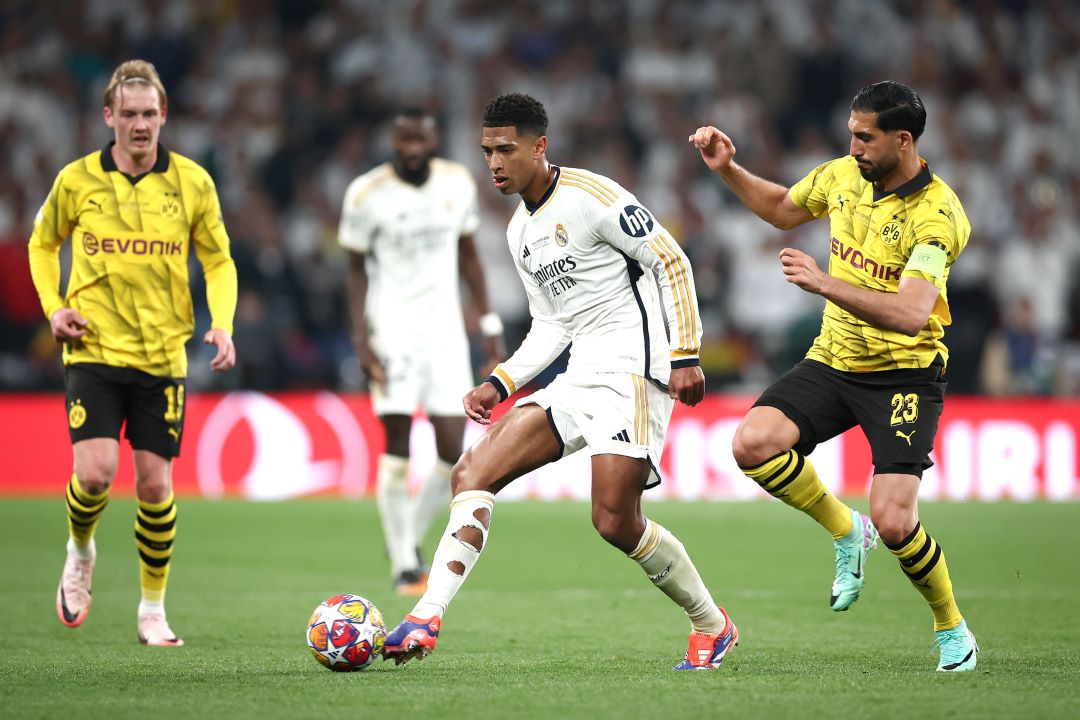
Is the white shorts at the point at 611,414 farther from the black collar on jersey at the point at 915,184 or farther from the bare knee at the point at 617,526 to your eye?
the black collar on jersey at the point at 915,184

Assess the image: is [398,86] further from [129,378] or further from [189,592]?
[129,378]

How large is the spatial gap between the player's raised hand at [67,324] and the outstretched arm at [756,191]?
2937mm

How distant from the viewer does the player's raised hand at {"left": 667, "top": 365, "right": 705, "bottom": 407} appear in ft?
20.1

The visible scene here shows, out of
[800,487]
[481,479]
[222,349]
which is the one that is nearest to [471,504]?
[481,479]

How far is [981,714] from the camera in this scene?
5.20 meters

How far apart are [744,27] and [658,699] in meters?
16.3

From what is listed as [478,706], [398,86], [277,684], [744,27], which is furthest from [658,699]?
[744,27]

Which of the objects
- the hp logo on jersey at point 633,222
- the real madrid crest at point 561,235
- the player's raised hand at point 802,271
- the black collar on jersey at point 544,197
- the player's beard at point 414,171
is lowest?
the player's raised hand at point 802,271

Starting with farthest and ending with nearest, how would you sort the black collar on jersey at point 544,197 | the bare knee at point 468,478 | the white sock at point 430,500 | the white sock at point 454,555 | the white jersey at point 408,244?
the white sock at point 430,500 < the white jersey at point 408,244 < the black collar on jersey at point 544,197 < the bare knee at point 468,478 < the white sock at point 454,555

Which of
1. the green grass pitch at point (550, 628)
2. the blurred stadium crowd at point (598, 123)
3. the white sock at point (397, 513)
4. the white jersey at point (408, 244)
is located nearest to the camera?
the green grass pitch at point (550, 628)

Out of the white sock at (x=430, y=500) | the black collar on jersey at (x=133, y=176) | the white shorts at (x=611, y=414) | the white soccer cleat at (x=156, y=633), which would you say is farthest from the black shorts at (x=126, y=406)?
the white sock at (x=430, y=500)

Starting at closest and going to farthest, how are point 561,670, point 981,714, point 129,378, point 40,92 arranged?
point 981,714, point 561,670, point 129,378, point 40,92

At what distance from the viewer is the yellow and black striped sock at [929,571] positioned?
6430 mm

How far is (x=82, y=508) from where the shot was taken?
7285 millimetres
